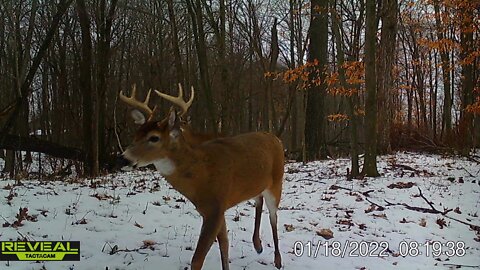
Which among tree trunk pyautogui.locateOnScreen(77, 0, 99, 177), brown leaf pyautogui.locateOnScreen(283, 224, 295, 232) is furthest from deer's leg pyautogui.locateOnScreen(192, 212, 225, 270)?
tree trunk pyautogui.locateOnScreen(77, 0, 99, 177)

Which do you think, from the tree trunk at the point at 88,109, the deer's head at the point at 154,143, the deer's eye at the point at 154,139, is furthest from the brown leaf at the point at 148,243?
the tree trunk at the point at 88,109

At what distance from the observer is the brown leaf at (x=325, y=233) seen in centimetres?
591

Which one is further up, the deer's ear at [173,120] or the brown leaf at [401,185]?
the deer's ear at [173,120]

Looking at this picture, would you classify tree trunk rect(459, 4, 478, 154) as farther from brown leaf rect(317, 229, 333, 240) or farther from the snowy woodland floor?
brown leaf rect(317, 229, 333, 240)

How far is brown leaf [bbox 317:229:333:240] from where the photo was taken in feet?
19.4

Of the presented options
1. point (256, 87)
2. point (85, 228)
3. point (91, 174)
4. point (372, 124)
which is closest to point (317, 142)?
point (372, 124)

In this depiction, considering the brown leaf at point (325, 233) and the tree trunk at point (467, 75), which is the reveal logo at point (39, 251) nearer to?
the brown leaf at point (325, 233)

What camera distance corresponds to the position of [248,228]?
602 cm

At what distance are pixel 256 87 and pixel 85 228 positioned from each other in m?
26.2

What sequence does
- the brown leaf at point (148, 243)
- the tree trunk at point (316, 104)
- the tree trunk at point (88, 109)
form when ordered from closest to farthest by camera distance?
the brown leaf at point (148, 243)
the tree trunk at point (88, 109)
the tree trunk at point (316, 104)

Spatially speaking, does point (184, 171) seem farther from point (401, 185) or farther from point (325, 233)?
point (401, 185)

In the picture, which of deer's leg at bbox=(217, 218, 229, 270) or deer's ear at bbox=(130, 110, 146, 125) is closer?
deer's ear at bbox=(130, 110, 146, 125)

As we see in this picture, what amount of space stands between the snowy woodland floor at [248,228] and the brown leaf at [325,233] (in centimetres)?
2

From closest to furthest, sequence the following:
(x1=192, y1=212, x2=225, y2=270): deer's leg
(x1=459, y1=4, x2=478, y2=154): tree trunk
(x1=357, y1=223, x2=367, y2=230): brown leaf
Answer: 1. (x1=192, y1=212, x2=225, y2=270): deer's leg
2. (x1=357, y1=223, x2=367, y2=230): brown leaf
3. (x1=459, y1=4, x2=478, y2=154): tree trunk
